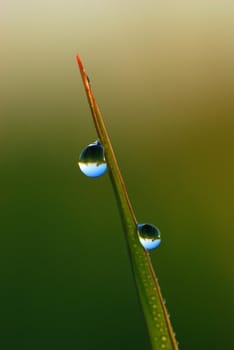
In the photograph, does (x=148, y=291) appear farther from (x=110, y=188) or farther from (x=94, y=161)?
(x=110, y=188)

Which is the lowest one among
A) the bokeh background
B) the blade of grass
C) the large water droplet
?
the blade of grass

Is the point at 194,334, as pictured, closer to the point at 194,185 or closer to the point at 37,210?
the point at 194,185

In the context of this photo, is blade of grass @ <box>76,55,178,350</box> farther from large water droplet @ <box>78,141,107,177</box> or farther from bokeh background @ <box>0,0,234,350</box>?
bokeh background @ <box>0,0,234,350</box>

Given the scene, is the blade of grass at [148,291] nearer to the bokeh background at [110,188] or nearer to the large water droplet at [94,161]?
the large water droplet at [94,161]

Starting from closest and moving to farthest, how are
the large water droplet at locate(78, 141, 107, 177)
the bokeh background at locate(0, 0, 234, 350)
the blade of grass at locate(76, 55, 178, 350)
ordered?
1. the blade of grass at locate(76, 55, 178, 350)
2. the large water droplet at locate(78, 141, 107, 177)
3. the bokeh background at locate(0, 0, 234, 350)

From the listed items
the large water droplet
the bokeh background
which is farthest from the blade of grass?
the bokeh background

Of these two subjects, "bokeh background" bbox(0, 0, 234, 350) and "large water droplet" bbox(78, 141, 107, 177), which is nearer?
"large water droplet" bbox(78, 141, 107, 177)

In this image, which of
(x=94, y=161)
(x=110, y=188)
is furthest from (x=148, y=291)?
(x=110, y=188)
